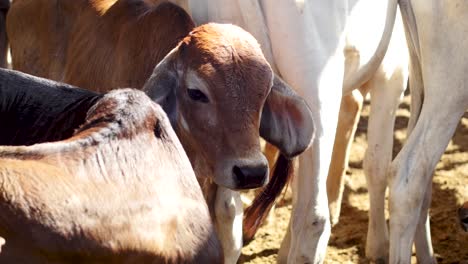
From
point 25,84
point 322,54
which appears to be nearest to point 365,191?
point 322,54

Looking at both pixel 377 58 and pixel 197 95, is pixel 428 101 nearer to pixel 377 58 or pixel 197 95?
pixel 377 58

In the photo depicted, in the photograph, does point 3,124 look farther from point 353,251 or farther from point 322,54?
point 353,251

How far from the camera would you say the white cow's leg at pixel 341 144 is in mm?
5871

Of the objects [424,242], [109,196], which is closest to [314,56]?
[424,242]

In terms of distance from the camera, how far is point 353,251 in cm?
590

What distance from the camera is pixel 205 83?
13.2 ft

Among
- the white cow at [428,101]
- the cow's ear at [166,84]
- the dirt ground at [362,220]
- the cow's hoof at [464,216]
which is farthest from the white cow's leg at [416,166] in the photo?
the cow's ear at [166,84]

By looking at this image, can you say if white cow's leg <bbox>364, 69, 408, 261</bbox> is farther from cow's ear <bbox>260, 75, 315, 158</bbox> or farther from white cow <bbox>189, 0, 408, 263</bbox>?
cow's ear <bbox>260, 75, 315, 158</bbox>

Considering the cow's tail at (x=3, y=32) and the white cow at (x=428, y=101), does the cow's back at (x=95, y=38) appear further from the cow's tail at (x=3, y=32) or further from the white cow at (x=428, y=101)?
the white cow at (x=428, y=101)

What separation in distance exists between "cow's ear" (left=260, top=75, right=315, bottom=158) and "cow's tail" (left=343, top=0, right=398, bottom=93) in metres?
0.83

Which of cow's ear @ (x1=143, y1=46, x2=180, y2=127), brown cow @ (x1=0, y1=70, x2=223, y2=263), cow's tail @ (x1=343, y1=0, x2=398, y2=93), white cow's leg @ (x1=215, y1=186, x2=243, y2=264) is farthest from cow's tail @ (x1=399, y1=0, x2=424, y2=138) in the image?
brown cow @ (x1=0, y1=70, x2=223, y2=263)

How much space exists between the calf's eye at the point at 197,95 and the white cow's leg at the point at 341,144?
75.8 inches

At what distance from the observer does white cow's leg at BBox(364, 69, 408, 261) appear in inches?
219

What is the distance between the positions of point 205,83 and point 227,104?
133mm
